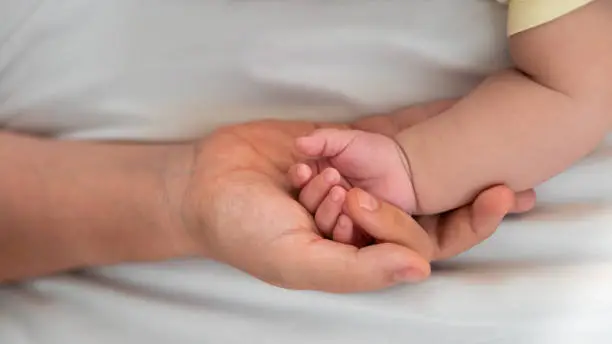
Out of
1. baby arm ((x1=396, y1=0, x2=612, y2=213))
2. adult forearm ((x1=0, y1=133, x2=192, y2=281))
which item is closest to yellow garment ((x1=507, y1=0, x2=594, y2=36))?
baby arm ((x1=396, y1=0, x2=612, y2=213))

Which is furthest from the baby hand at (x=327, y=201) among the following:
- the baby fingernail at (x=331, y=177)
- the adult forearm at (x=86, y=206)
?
the adult forearm at (x=86, y=206)

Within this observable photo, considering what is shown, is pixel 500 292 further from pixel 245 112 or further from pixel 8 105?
pixel 8 105

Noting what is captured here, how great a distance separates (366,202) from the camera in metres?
0.71

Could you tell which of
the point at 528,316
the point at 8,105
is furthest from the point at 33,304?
the point at 528,316

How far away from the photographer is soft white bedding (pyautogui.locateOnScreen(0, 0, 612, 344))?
2.60 ft

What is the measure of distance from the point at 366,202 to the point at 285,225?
0.06 metres

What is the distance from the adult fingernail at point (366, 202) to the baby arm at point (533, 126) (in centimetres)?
7

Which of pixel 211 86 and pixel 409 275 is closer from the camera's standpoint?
pixel 409 275

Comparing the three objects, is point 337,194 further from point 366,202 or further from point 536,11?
point 536,11

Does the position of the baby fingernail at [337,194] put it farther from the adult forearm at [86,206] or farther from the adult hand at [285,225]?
the adult forearm at [86,206]

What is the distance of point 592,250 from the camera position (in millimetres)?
779

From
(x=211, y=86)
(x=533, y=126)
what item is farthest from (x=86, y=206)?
(x=533, y=126)

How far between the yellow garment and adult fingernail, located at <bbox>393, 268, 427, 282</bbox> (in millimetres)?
224

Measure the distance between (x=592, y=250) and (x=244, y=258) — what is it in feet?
0.91
